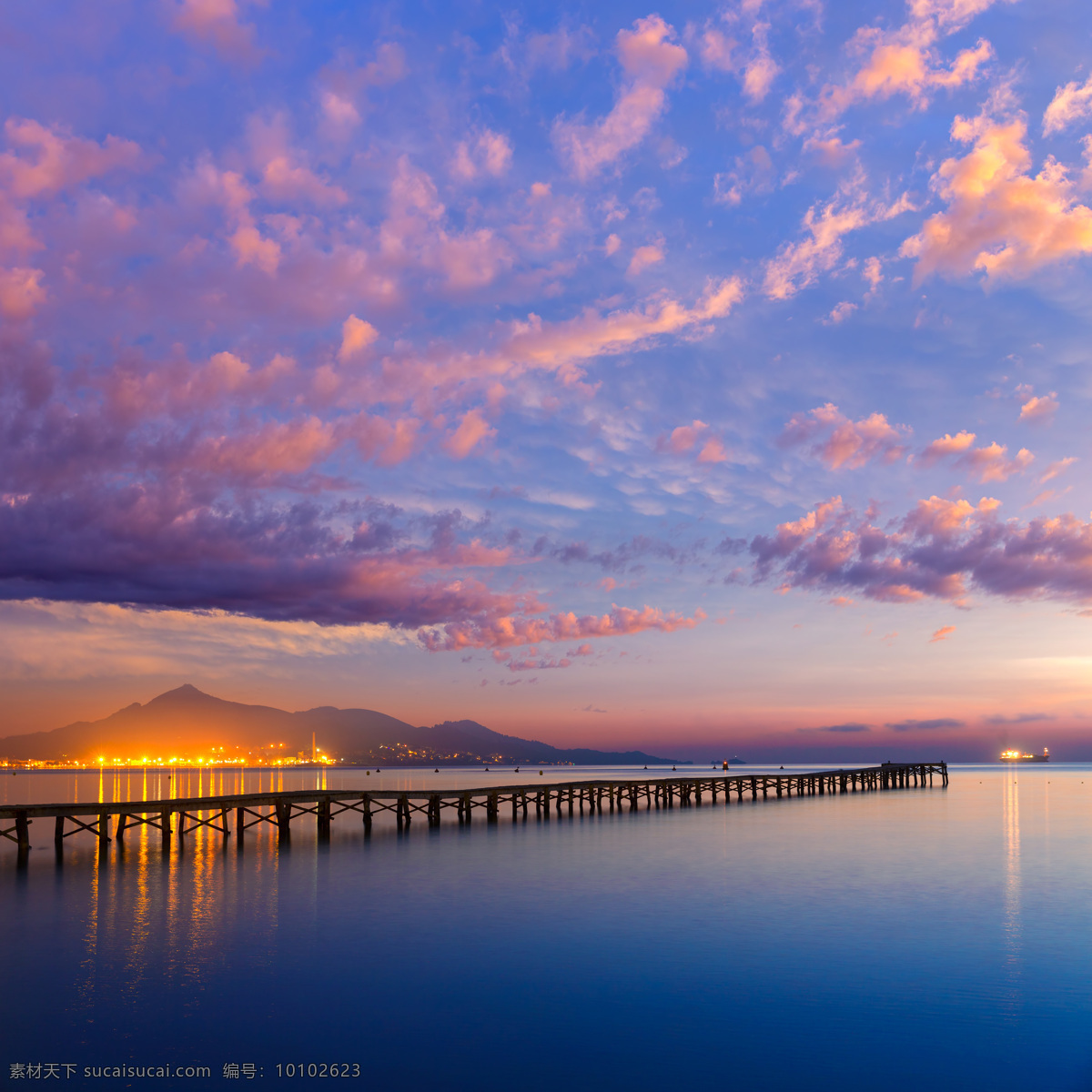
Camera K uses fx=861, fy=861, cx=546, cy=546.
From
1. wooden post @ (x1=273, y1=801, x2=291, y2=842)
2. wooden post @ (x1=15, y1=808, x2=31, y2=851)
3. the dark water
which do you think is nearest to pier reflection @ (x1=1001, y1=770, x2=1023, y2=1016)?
the dark water

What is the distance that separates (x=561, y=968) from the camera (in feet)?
67.9

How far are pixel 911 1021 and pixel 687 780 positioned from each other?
6552 cm

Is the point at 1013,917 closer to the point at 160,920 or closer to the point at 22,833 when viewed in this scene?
the point at 160,920

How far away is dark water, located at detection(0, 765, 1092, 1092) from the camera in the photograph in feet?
48.6

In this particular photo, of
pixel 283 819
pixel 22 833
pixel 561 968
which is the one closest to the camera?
pixel 561 968

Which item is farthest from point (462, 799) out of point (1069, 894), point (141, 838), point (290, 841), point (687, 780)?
point (1069, 894)

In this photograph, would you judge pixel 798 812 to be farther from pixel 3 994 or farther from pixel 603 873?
pixel 3 994

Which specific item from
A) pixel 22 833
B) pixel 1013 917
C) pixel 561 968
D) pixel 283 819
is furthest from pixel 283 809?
pixel 1013 917

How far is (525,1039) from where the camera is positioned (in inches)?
625

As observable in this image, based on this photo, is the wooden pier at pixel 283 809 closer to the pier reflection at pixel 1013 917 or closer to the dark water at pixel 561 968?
the dark water at pixel 561 968

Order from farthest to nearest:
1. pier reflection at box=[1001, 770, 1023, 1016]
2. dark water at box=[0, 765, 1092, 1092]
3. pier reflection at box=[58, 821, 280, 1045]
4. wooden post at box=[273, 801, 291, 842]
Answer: wooden post at box=[273, 801, 291, 842], pier reflection at box=[1001, 770, 1023, 1016], pier reflection at box=[58, 821, 280, 1045], dark water at box=[0, 765, 1092, 1092]

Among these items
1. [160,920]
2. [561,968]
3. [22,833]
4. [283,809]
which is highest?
[561,968]

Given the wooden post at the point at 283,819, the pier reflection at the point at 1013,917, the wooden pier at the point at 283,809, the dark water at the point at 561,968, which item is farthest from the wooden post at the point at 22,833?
the pier reflection at the point at 1013,917

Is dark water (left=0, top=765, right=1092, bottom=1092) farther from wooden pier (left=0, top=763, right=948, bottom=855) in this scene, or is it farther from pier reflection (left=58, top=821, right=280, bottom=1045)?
wooden pier (left=0, top=763, right=948, bottom=855)
